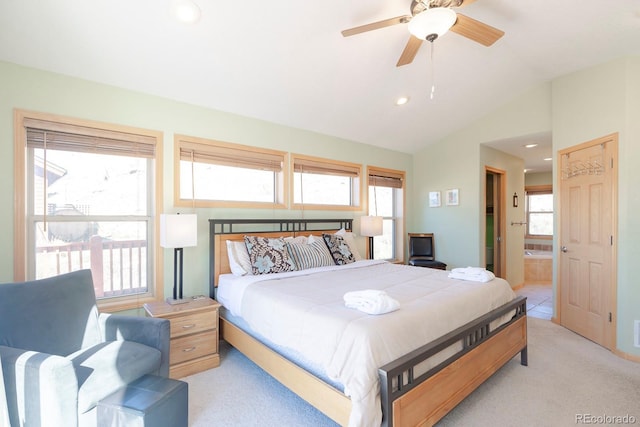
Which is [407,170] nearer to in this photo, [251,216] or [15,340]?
[251,216]

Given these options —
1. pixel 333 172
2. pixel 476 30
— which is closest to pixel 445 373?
pixel 476 30

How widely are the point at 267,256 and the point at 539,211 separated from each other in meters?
7.72

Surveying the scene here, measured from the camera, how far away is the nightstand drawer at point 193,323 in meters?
2.50

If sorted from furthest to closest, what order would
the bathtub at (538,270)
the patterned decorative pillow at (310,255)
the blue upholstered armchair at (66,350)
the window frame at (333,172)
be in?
the bathtub at (538,270)
the window frame at (333,172)
the patterned decorative pillow at (310,255)
the blue upholstered armchair at (66,350)

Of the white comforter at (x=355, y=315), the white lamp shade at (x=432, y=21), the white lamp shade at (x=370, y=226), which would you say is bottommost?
the white comforter at (x=355, y=315)

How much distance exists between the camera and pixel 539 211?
7.73 metres

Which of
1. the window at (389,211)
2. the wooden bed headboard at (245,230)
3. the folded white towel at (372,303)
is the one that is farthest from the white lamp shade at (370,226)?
the folded white towel at (372,303)

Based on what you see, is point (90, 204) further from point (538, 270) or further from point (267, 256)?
point (538, 270)

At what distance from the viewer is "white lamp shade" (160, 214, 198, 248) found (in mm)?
2707

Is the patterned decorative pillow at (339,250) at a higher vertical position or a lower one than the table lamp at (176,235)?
lower

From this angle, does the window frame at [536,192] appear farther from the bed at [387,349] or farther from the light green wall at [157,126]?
the bed at [387,349]

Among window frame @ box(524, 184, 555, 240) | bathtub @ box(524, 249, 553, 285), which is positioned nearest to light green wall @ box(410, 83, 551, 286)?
bathtub @ box(524, 249, 553, 285)

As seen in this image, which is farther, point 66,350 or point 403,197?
point 403,197

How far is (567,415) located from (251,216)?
10.6 ft
